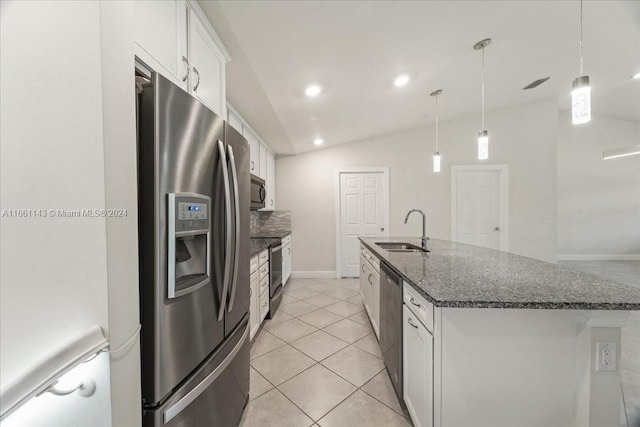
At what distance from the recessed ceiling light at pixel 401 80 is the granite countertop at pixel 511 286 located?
2036 mm

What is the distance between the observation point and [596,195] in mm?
6176

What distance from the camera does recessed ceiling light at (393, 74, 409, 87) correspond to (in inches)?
105

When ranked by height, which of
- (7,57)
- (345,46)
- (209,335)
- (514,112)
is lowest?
(209,335)

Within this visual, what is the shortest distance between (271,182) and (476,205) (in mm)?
3855

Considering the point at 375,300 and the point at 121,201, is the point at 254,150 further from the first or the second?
the point at 121,201

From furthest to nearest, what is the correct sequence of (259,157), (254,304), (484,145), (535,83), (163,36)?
(259,157) → (535,83) → (254,304) → (484,145) → (163,36)

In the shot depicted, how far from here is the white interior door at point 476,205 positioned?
462 centimetres

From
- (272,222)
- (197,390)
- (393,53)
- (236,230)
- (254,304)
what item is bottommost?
(254,304)

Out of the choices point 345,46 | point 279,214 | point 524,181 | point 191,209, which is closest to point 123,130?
point 191,209

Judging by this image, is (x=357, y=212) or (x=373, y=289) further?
(x=357, y=212)

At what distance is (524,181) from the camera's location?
4535mm

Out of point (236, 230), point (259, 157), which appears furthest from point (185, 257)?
point (259, 157)

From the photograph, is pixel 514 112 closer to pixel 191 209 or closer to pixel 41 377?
pixel 191 209

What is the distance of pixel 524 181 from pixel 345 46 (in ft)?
14.6
